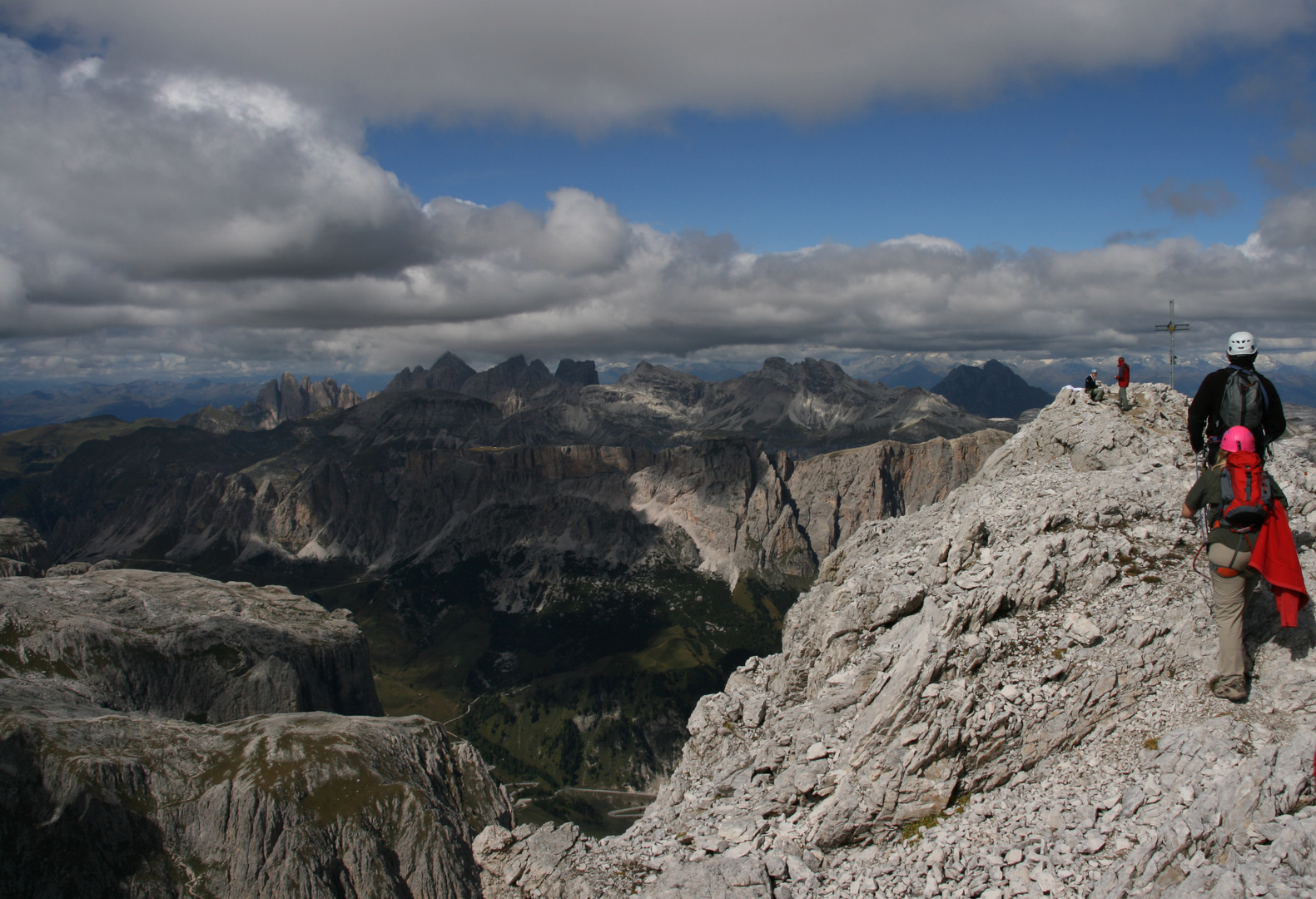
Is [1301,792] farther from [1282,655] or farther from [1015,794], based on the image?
[1015,794]

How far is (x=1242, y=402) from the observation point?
2414 cm

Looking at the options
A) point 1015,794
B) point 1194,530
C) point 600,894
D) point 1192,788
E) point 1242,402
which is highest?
point 1242,402

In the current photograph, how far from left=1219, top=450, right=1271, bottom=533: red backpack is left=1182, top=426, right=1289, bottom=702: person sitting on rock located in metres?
0.06

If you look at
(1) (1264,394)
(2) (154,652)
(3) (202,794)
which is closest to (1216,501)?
(1) (1264,394)

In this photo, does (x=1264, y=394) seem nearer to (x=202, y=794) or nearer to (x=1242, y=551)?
(x=1242, y=551)

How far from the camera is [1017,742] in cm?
2497

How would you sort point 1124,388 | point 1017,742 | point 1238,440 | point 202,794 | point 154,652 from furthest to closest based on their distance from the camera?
point 154,652, point 202,794, point 1124,388, point 1017,742, point 1238,440

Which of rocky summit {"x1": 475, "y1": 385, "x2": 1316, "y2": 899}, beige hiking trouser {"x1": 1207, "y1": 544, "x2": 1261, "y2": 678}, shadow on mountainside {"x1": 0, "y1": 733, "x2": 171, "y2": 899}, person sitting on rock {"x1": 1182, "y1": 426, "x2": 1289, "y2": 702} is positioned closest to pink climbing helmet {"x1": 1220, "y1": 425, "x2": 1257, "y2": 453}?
person sitting on rock {"x1": 1182, "y1": 426, "x2": 1289, "y2": 702}

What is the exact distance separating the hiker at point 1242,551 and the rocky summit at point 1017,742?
161cm

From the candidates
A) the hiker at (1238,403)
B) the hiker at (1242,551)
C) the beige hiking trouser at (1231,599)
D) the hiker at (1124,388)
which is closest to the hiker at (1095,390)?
the hiker at (1124,388)

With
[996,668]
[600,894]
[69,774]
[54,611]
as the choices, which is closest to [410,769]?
[69,774]

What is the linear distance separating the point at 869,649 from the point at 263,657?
643 feet

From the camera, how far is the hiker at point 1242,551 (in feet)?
69.7

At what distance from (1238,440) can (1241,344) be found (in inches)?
Result: 221
